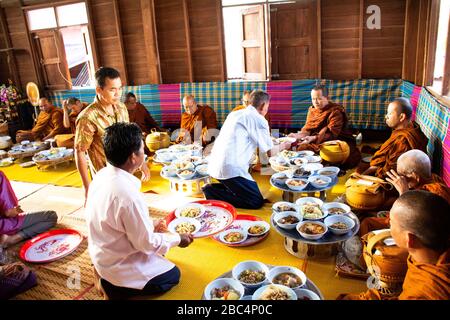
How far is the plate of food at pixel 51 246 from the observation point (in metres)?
3.65

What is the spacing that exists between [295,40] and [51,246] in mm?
5961

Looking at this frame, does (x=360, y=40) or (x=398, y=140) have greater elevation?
(x=360, y=40)

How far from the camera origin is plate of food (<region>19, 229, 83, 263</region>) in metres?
3.65

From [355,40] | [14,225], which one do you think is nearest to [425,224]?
[14,225]

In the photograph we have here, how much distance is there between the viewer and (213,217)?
12.0 ft

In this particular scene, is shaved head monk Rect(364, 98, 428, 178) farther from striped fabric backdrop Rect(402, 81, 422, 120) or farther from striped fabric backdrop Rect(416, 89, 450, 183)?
striped fabric backdrop Rect(402, 81, 422, 120)

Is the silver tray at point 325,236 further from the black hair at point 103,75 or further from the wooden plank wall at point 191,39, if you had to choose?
the wooden plank wall at point 191,39

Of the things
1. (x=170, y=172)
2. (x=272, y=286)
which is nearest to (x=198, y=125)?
(x=170, y=172)

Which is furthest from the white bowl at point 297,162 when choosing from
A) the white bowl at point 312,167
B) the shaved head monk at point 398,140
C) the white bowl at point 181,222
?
the white bowl at point 181,222

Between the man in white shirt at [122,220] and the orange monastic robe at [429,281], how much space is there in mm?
1618

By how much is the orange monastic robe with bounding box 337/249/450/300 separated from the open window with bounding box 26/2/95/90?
9270mm

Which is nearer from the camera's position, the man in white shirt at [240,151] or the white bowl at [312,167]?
the man in white shirt at [240,151]

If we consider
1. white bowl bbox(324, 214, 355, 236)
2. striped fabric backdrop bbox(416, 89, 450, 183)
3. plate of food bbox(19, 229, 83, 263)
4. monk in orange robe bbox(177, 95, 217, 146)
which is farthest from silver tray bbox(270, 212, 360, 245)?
monk in orange robe bbox(177, 95, 217, 146)

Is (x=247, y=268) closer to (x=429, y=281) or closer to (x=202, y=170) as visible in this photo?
(x=429, y=281)
